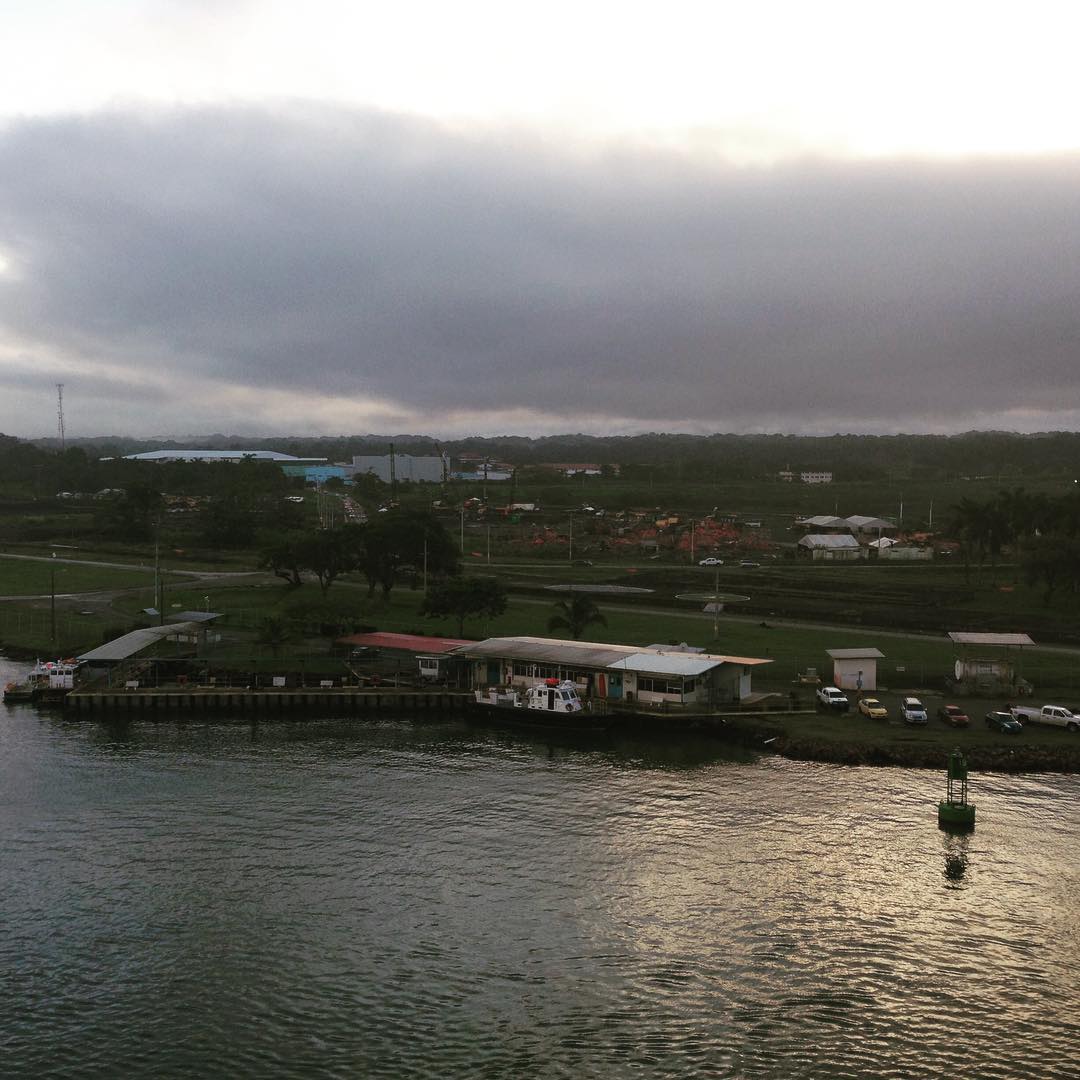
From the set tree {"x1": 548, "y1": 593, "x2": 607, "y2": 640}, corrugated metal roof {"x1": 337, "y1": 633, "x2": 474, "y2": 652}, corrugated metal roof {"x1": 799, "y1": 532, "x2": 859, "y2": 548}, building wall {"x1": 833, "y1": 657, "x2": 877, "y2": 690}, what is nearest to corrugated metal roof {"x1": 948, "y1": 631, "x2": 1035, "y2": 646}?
building wall {"x1": 833, "y1": 657, "x2": 877, "y2": 690}

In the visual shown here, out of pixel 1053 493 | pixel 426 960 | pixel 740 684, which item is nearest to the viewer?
pixel 426 960

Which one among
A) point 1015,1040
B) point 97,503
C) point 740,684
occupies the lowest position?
point 1015,1040

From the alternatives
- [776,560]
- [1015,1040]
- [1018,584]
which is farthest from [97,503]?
[1015,1040]

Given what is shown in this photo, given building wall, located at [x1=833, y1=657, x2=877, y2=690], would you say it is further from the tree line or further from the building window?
the tree line

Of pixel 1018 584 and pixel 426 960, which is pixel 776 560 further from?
pixel 426 960

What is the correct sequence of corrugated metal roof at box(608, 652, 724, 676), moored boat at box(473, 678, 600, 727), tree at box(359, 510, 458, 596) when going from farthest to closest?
tree at box(359, 510, 458, 596)
corrugated metal roof at box(608, 652, 724, 676)
moored boat at box(473, 678, 600, 727)

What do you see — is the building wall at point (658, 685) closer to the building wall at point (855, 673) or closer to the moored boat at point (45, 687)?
the building wall at point (855, 673)
